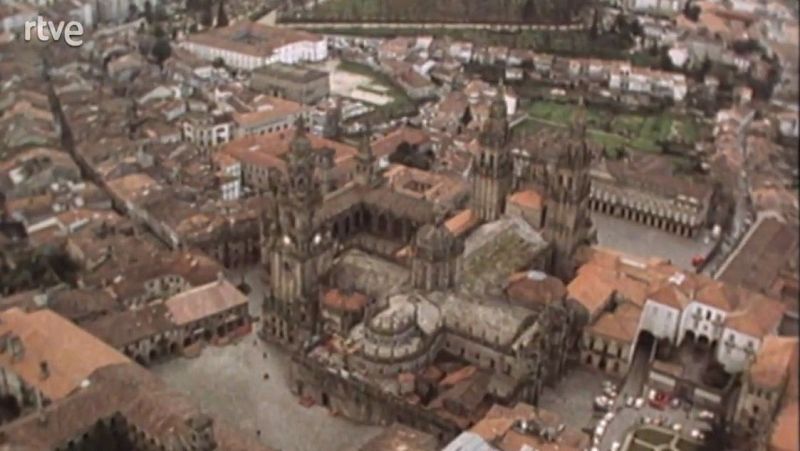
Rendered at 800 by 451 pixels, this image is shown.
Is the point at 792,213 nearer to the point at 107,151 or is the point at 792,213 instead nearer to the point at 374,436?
the point at 374,436

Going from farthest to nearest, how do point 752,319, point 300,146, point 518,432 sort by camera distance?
point 300,146 < point 752,319 < point 518,432

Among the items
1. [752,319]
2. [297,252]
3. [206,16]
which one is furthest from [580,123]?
[206,16]

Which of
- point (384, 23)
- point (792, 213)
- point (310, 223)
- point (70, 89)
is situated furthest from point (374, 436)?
point (384, 23)

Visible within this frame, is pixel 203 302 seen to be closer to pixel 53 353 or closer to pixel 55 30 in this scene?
pixel 53 353

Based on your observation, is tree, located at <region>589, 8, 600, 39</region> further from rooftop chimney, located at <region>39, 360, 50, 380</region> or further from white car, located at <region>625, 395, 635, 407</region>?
rooftop chimney, located at <region>39, 360, 50, 380</region>

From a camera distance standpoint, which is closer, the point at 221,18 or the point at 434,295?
the point at 434,295

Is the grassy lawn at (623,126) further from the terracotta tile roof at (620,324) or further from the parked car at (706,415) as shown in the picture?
the parked car at (706,415)

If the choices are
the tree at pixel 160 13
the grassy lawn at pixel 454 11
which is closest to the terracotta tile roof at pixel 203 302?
the tree at pixel 160 13
